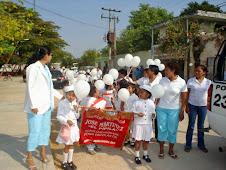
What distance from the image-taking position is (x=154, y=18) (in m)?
32.8

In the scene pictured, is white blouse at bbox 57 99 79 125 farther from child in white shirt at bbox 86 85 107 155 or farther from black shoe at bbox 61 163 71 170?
black shoe at bbox 61 163 71 170

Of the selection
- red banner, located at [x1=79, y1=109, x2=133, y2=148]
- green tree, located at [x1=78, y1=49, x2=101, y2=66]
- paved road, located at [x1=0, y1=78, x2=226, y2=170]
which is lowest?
paved road, located at [x1=0, y1=78, x2=226, y2=170]

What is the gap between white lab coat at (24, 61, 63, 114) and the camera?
9.31 ft

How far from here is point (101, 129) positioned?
374cm

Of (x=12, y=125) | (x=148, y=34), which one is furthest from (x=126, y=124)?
(x=148, y=34)

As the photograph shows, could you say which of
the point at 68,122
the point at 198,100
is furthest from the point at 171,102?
the point at 68,122

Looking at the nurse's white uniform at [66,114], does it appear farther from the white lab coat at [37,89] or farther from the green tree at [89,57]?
the green tree at [89,57]

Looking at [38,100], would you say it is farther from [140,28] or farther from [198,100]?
[140,28]

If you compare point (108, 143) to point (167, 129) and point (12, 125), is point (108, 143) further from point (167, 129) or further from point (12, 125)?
point (12, 125)

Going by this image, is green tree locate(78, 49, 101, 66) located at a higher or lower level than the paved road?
higher

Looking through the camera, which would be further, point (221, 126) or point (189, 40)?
point (189, 40)

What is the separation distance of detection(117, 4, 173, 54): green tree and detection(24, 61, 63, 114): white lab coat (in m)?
26.2

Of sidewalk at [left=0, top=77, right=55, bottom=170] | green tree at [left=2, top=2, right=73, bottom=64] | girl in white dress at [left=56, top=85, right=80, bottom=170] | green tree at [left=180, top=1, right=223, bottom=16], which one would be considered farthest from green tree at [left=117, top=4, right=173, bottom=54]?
girl in white dress at [left=56, top=85, right=80, bottom=170]

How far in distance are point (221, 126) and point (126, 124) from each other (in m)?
1.60
